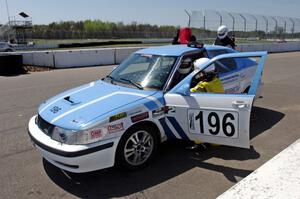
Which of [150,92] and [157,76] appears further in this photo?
[157,76]

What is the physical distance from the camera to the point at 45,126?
3.96 meters

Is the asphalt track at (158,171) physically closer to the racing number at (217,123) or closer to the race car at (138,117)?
the race car at (138,117)

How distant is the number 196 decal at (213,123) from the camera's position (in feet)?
13.1

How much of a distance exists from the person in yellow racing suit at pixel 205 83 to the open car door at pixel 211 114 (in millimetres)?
213

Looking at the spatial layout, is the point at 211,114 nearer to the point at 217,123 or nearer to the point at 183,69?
the point at 217,123

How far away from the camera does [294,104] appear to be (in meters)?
7.75

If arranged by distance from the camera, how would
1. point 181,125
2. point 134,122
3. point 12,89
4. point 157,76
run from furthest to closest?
point 12,89 < point 157,76 < point 181,125 < point 134,122

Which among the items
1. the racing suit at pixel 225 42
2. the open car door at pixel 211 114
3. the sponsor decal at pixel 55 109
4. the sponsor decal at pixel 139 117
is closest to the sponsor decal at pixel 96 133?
the sponsor decal at pixel 139 117

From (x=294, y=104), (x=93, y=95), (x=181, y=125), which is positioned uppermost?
(x=93, y=95)

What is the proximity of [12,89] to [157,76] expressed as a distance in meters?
7.07

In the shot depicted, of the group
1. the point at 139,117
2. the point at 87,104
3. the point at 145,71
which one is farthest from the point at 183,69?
the point at 87,104

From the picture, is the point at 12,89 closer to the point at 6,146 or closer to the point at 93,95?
the point at 6,146

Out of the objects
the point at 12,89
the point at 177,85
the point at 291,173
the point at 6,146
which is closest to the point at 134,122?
the point at 177,85

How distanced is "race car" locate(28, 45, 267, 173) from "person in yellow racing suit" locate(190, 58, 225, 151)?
4.2 inches
